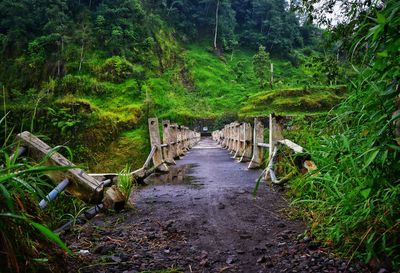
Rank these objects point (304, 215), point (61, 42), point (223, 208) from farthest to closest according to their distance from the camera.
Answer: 1. point (61, 42)
2. point (223, 208)
3. point (304, 215)

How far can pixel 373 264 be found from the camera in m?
1.80

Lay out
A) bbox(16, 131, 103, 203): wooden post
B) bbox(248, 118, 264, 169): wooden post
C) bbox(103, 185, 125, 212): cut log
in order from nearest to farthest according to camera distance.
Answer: bbox(16, 131, 103, 203): wooden post < bbox(103, 185, 125, 212): cut log < bbox(248, 118, 264, 169): wooden post

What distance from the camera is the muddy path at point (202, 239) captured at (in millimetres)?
2059

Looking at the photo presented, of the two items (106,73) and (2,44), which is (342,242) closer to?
(106,73)

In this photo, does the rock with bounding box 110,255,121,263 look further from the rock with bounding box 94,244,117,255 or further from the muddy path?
the rock with bounding box 94,244,117,255

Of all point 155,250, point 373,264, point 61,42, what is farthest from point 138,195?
point 61,42

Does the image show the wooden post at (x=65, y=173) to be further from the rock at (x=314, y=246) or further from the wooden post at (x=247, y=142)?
the wooden post at (x=247, y=142)

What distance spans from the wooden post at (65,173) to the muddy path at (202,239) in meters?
0.30

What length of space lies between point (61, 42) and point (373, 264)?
28.6 meters

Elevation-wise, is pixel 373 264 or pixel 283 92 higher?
pixel 283 92

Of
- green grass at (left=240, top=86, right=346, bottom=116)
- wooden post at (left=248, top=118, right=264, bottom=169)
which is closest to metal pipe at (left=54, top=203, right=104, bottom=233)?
wooden post at (left=248, top=118, right=264, bottom=169)

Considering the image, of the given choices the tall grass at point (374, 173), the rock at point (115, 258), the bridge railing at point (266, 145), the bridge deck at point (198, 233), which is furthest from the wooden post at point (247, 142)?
the rock at point (115, 258)

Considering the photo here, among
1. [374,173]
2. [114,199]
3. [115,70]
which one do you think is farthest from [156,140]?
[115,70]

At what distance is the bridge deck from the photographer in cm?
214
